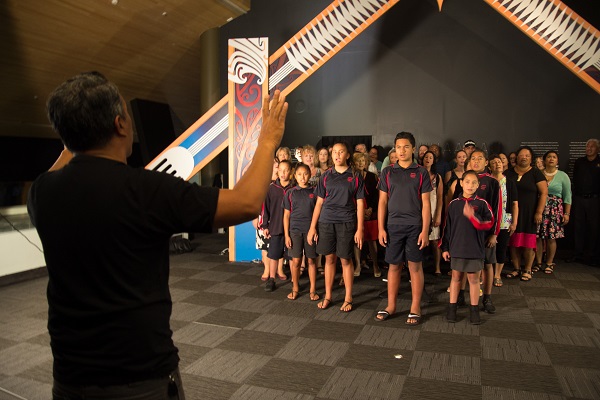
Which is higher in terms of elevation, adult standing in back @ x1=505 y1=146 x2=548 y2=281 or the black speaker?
the black speaker

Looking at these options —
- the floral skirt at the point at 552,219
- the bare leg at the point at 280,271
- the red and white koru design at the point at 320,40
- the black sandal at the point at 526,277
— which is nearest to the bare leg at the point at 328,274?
the bare leg at the point at 280,271

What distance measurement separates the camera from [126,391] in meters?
1.12

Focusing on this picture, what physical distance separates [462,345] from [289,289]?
197 cm

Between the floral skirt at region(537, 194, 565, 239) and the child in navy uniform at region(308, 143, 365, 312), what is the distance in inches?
110

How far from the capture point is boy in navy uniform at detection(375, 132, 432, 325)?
379 centimetres

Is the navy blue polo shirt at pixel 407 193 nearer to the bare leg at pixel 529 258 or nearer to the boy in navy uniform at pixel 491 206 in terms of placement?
the boy in navy uniform at pixel 491 206

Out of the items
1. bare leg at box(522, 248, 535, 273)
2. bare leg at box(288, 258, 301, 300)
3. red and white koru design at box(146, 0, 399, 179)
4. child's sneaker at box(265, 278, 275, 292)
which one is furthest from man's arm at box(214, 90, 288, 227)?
bare leg at box(522, 248, 535, 273)

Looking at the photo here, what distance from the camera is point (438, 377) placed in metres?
2.93

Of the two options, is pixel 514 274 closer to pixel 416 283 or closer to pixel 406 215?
pixel 416 283

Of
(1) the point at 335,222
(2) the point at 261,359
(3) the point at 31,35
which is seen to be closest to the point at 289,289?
(1) the point at 335,222

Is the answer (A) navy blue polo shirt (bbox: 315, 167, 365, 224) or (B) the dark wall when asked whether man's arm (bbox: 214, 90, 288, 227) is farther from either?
(B) the dark wall

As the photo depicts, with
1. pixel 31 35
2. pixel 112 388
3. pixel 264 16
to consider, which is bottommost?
pixel 112 388

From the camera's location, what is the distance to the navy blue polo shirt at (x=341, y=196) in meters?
4.14

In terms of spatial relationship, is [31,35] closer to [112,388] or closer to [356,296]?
[356,296]
